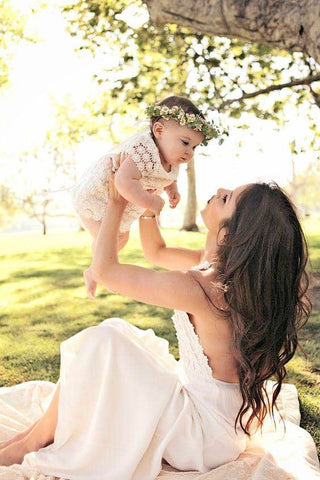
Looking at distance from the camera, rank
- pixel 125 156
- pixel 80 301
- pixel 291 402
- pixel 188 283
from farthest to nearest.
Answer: pixel 80 301 < pixel 291 402 < pixel 125 156 < pixel 188 283

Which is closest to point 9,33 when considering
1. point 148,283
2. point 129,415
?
point 148,283

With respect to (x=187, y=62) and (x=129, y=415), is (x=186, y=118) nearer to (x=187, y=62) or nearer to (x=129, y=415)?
(x=129, y=415)

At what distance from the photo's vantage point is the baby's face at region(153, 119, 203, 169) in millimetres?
3080

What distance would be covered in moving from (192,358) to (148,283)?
0.47m

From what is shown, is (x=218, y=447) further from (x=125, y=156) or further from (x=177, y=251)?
(x=125, y=156)

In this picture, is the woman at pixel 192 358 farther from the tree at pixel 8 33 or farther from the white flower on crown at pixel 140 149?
the tree at pixel 8 33

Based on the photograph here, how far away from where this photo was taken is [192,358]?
2.78 metres

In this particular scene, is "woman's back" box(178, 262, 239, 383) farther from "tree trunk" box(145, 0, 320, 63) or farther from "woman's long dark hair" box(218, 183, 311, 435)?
"tree trunk" box(145, 0, 320, 63)

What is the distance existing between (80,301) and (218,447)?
4.37m

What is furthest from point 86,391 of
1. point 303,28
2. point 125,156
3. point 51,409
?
point 303,28

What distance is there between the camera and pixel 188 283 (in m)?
2.57

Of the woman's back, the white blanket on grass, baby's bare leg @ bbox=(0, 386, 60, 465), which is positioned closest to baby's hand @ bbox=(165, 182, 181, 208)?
the woman's back

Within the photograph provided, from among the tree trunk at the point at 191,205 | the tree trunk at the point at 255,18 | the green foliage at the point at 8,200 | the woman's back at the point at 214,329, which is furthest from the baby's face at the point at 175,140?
the green foliage at the point at 8,200

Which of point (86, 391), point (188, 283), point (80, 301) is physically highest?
point (188, 283)
